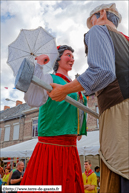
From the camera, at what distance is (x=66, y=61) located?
2.29m

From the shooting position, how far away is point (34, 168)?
5.49 feet

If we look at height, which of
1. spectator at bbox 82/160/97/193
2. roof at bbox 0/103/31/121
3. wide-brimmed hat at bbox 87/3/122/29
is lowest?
spectator at bbox 82/160/97/193

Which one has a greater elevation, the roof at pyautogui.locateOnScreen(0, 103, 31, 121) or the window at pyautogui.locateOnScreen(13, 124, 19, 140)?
the roof at pyautogui.locateOnScreen(0, 103, 31, 121)

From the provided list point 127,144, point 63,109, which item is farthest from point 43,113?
point 127,144

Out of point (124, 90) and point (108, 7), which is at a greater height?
point (108, 7)

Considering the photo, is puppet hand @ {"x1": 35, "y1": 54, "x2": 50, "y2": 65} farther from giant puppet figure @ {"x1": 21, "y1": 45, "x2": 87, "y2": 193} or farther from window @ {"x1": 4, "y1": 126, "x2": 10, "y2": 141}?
window @ {"x1": 4, "y1": 126, "x2": 10, "y2": 141}

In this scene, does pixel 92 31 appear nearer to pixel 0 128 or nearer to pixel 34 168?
pixel 34 168

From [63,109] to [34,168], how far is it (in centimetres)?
59

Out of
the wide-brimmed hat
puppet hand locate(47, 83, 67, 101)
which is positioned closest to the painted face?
the wide-brimmed hat

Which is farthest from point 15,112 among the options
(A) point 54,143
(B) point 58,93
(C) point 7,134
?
(B) point 58,93

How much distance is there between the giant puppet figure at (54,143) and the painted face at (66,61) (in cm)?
32

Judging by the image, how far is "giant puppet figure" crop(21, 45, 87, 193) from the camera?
1.64 metres

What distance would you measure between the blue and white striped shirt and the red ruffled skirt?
2.71 feet

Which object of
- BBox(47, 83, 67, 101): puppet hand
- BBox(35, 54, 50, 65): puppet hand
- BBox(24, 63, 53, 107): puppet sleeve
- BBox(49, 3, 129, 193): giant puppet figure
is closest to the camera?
BBox(49, 3, 129, 193): giant puppet figure
